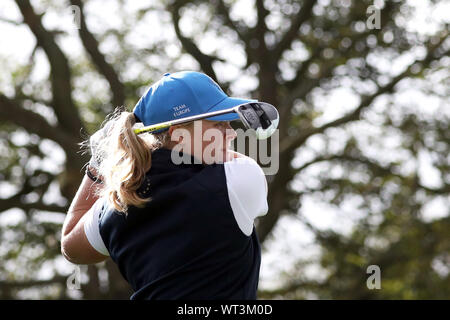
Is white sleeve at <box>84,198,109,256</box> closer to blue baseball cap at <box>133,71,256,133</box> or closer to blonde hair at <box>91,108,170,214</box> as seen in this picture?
blonde hair at <box>91,108,170,214</box>

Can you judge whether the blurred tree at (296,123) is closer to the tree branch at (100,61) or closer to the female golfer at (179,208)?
the tree branch at (100,61)

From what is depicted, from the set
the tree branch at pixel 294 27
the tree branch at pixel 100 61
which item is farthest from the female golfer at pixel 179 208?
the tree branch at pixel 294 27

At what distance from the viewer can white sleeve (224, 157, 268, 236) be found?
7.48 ft

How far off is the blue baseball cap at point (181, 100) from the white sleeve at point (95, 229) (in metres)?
0.32

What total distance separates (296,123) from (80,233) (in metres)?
9.31

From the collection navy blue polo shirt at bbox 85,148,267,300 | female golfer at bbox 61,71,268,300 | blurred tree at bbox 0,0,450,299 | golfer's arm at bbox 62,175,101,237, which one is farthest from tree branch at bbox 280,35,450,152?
navy blue polo shirt at bbox 85,148,267,300

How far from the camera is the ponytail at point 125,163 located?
7.50 feet

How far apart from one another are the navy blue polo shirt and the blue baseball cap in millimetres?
186

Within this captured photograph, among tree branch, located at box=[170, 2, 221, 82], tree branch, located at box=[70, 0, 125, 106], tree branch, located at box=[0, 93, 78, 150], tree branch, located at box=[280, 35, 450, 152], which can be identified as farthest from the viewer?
tree branch, located at box=[280, 35, 450, 152]

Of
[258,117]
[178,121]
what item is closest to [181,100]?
[178,121]
